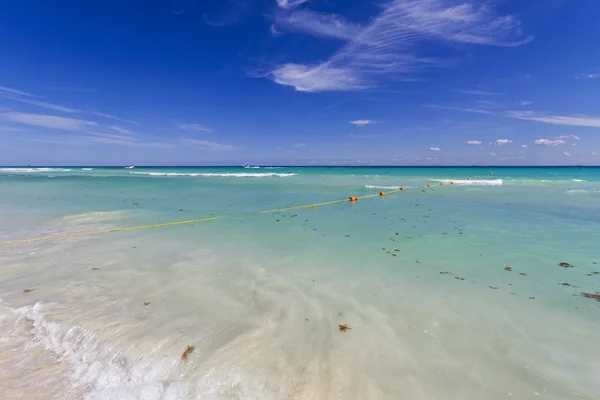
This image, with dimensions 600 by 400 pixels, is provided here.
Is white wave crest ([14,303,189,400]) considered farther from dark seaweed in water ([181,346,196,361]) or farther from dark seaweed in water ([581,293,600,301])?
dark seaweed in water ([581,293,600,301])

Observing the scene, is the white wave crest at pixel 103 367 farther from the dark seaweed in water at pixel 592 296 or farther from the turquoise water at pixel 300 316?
the dark seaweed in water at pixel 592 296

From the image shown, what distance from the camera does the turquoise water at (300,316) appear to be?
10.4ft

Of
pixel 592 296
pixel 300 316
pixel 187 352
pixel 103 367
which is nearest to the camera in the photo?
pixel 103 367

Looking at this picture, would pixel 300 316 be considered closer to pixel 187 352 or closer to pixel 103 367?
→ pixel 187 352

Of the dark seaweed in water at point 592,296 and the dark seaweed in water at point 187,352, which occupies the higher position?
the dark seaweed in water at point 592,296

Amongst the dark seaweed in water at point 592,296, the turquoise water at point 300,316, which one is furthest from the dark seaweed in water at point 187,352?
the dark seaweed in water at point 592,296

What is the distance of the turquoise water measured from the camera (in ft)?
10.4

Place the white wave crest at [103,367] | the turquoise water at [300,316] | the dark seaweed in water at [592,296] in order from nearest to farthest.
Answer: the white wave crest at [103,367] → the turquoise water at [300,316] → the dark seaweed in water at [592,296]

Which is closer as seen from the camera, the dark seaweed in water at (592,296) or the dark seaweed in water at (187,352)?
the dark seaweed in water at (187,352)

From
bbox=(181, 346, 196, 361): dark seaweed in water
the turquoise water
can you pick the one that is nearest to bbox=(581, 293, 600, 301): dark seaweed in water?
the turquoise water

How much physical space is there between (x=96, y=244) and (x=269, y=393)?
23.2 ft

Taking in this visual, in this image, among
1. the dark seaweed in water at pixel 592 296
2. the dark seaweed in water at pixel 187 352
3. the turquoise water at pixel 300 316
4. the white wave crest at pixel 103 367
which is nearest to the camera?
the white wave crest at pixel 103 367

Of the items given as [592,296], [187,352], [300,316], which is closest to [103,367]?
[187,352]

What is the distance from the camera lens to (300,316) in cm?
443
